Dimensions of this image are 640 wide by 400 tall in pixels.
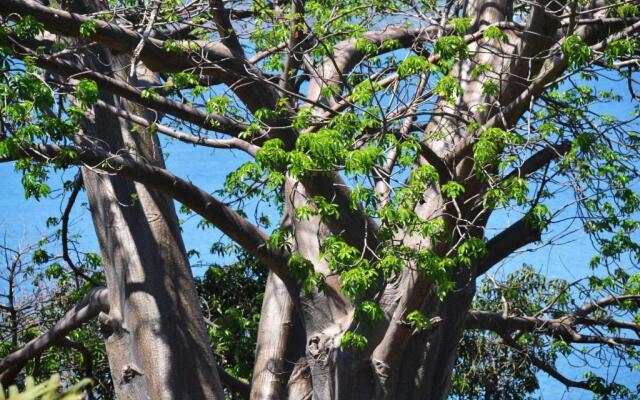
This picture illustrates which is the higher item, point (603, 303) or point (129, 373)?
point (129, 373)

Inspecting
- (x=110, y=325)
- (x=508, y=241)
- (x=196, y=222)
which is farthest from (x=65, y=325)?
(x=196, y=222)

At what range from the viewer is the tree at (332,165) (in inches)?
211

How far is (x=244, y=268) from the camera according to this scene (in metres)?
9.24

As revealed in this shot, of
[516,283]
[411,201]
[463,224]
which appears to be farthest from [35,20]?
[516,283]

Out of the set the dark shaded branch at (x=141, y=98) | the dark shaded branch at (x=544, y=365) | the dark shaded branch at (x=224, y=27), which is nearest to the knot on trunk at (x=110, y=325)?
the dark shaded branch at (x=141, y=98)

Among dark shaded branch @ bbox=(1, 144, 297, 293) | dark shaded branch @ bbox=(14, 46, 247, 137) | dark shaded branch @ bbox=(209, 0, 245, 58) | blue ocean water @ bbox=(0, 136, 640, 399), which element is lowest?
dark shaded branch @ bbox=(1, 144, 297, 293)

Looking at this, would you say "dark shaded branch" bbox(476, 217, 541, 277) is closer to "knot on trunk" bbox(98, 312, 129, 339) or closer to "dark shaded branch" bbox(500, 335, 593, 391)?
"dark shaded branch" bbox(500, 335, 593, 391)

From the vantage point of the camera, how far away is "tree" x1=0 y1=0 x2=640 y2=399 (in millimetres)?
5355

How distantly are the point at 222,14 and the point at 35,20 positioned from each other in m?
1.23

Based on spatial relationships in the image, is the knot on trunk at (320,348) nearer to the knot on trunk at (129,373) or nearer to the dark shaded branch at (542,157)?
the knot on trunk at (129,373)

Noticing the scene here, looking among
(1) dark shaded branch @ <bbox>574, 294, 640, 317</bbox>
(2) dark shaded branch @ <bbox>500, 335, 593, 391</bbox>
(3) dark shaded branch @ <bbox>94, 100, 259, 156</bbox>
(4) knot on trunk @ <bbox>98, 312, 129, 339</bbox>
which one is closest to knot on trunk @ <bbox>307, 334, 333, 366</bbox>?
(3) dark shaded branch @ <bbox>94, 100, 259, 156</bbox>

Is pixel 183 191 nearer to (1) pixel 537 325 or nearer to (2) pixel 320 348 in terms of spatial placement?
(2) pixel 320 348

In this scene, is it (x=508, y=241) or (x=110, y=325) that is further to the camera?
(x=110, y=325)

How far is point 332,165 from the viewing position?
206 inches
